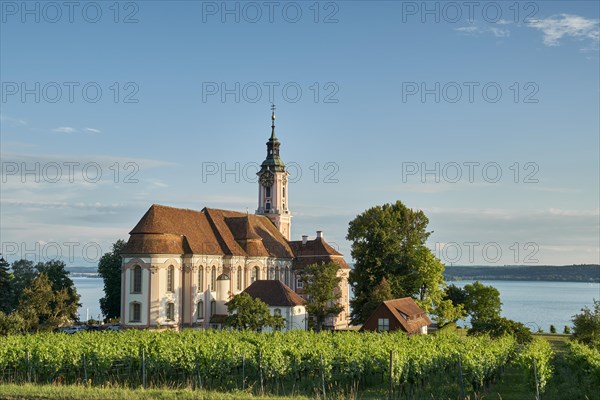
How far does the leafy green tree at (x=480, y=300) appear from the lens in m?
69.1

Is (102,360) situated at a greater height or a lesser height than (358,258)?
lesser

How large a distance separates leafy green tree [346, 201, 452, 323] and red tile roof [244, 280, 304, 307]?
5.58 meters

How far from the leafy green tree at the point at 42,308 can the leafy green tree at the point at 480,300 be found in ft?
133

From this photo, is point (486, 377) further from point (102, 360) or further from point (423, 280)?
point (423, 280)

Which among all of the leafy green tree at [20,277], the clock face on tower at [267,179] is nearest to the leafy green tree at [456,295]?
the clock face on tower at [267,179]

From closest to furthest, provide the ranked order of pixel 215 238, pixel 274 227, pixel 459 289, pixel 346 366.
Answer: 1. pixel 346 366
2. pixel 215 238
3. pixel 459 289
4. pixel 274 227

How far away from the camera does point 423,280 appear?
6006 cm

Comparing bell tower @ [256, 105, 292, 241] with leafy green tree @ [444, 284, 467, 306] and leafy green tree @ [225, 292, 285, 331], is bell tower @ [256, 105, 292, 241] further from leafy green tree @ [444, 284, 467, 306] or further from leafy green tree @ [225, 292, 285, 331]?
leafy green tree @ [225, 292, 285, 331]

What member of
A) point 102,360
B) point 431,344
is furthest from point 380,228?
point 102,360

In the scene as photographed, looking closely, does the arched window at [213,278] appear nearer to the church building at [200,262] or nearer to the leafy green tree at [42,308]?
the church building at [200,262]

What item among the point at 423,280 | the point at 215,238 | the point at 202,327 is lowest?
the point at 202,327

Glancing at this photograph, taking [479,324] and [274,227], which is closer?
[479,324]

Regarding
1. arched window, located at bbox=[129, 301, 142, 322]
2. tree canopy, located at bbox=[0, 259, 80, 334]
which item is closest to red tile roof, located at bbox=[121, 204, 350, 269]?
arched window, located at bbox=[129, 301, 142, 322]

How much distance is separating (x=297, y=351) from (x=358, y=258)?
102ft
